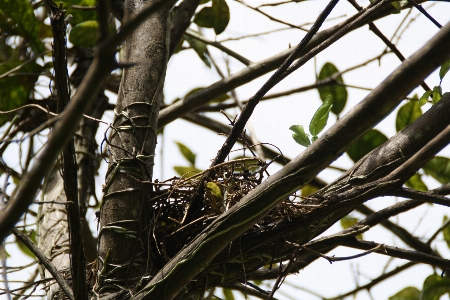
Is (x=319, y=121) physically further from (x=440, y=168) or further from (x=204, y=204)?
(x=440, y=168)

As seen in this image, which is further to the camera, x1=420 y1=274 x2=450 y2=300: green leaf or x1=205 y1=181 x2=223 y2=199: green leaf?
x1=420 y1=274 x2=450 y2=300: green leaf

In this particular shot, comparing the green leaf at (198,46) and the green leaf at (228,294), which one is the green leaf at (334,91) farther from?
the green leaf at (228,294)

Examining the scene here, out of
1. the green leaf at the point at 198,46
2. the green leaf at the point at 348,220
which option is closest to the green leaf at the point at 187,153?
the green leaf at the point at 198,46

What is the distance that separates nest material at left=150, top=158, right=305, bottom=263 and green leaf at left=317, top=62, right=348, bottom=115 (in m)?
0.66

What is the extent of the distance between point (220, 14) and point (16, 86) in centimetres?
76

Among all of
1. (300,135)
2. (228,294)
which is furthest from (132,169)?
(228,294)

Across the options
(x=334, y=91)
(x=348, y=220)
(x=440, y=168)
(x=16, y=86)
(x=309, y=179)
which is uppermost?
(x=16, y=86)

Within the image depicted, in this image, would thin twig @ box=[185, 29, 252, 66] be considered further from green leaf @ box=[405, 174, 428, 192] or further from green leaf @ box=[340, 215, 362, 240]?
green leaf @ box=[340, 215, 362, 240]

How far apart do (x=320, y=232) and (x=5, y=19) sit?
4.53ft

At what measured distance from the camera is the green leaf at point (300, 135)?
1.11 metres

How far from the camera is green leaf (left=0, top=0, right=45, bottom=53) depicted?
169 centimetres

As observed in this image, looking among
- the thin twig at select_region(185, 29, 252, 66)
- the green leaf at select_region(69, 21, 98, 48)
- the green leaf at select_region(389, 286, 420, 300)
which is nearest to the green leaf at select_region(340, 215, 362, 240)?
the green leaf at select_region(389, 286, 420, 300)

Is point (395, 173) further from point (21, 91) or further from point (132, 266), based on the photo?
point (21, 91)

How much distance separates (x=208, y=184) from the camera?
41.7 inches
